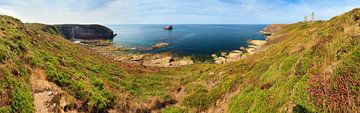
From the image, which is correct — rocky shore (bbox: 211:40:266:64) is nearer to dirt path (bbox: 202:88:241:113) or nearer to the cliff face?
dirt path (bbox: 202:88:241:113)

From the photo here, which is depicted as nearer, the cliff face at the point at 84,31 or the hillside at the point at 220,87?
the hillside at the point at 220,87

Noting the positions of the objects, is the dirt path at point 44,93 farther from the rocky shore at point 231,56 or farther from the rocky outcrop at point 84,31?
the rocky outcrop at point 84,31

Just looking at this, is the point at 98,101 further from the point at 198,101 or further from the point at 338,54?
the point at 338,54

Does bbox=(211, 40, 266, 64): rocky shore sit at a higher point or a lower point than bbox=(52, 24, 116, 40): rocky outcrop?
lower

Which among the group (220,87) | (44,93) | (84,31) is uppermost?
(84,31)

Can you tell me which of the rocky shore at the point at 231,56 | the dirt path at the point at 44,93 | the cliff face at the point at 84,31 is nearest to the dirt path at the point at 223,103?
the dirt path at the point at 44,93

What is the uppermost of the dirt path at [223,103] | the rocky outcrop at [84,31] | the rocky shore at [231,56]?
the rocky outcrop at [84,31]

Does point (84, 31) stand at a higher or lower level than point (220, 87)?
higher

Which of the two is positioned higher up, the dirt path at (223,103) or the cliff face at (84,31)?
the cliff face at (84,31)

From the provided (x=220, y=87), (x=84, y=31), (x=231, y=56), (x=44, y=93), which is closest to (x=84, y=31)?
(x=84, y=31)

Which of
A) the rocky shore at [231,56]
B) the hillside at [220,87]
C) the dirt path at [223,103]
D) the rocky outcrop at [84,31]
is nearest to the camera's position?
the hillside at [220,87]

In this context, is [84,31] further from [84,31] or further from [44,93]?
[44,93]

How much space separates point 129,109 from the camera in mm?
21031

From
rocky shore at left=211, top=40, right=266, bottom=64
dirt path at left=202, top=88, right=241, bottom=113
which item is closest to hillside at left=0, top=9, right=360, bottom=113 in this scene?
dirt path at left=202, top=88, right=241, bottom=113
